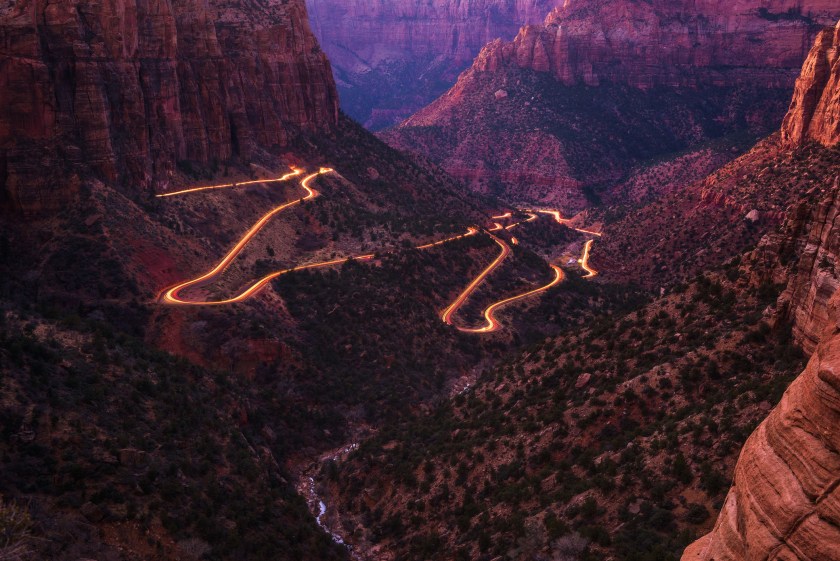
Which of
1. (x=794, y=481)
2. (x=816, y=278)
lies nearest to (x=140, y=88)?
(x=816, y=278)

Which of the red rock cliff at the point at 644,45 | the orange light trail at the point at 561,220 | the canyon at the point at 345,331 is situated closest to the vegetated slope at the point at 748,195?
the canyon at the point at 345,331

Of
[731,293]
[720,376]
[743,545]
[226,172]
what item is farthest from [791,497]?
[226,172]

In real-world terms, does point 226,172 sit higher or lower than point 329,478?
higher

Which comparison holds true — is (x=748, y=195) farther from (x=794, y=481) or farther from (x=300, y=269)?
(x=794, y=481)

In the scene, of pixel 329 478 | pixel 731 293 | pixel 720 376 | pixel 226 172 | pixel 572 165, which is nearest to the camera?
pixel 720 376

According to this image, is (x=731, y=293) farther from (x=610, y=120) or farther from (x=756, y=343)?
(x=610, y=120)

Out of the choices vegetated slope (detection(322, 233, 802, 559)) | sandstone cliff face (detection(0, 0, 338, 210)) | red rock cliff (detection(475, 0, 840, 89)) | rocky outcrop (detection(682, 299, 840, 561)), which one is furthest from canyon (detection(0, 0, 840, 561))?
red rock cliff (detection(475, 0, 840, 89))
